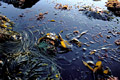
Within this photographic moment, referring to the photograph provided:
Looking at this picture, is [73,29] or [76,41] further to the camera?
[73,29]

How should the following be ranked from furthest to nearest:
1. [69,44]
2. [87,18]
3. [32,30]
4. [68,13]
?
1. [68,13]
2. [87,18]
3. [32,30]
4. [69,44]

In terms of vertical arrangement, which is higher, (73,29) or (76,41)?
(73,29)

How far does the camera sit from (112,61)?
7.57 ft

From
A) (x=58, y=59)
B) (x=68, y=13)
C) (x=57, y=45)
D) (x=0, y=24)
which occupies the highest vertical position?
(x=68, y=13)

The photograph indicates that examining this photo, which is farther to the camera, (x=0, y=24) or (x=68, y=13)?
(x=68, y=13)

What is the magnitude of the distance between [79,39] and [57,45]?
76cm

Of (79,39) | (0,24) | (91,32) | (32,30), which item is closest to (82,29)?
(91,32)

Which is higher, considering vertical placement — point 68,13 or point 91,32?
point 68,13

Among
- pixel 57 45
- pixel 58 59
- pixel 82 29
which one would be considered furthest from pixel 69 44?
pixel 82 29

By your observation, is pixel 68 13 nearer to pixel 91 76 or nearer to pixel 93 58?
pixel 93 58

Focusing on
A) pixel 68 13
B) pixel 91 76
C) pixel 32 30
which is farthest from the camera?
pixel 68 13

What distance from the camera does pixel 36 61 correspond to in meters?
2.26

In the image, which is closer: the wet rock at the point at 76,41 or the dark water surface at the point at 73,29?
the dark water surface at the point at 73,29

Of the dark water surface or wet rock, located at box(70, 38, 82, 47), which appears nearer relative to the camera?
the dark water surface
